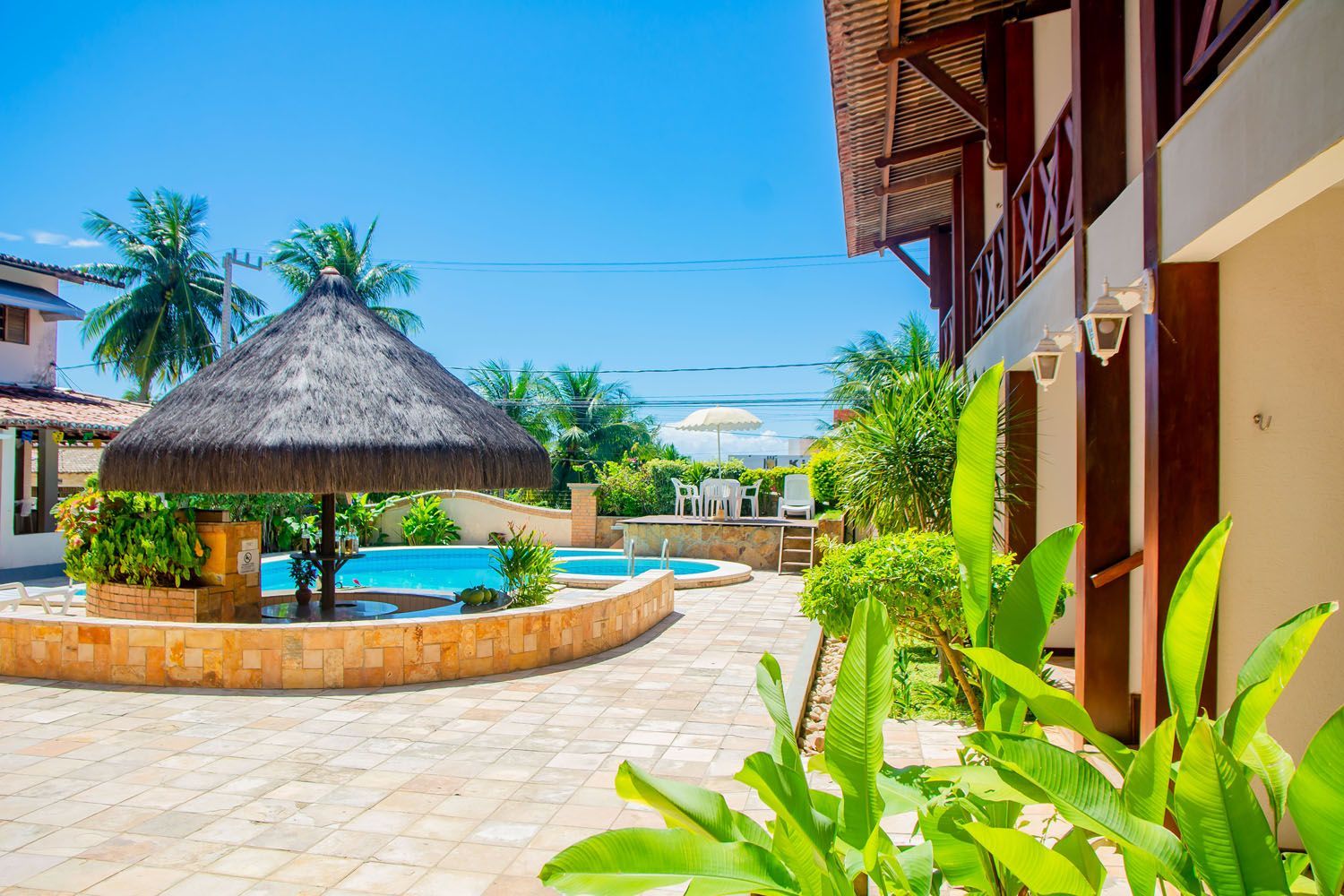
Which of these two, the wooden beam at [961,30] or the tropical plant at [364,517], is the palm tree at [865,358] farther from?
the wooden beam at [961,30]

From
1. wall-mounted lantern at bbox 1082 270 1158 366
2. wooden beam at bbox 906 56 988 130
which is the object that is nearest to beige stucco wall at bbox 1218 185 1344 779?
wall-mounted lantern at bbox 1082 270 1158 366

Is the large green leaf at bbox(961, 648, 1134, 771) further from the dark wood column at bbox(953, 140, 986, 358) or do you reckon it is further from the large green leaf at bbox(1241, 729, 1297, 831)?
the dark wood column at bbox(953, 140, 986, 358)

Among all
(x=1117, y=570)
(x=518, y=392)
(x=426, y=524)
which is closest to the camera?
(x=1117, y=570)

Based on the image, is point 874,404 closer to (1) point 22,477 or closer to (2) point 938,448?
(2) point 938,448

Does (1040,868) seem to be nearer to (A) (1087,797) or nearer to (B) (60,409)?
(A) (1087,797)

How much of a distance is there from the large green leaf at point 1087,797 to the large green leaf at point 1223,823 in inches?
2.8

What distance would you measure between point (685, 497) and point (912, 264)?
7.27 metres

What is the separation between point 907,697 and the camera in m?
6.56

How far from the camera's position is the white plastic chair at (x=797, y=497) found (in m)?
18.0

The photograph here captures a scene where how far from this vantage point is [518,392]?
31.1m

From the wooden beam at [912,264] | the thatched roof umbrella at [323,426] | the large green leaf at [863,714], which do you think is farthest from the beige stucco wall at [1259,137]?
the wooden beam at [912,264]

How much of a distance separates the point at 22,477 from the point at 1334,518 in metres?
21.4

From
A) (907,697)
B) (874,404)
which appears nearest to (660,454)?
(874,404)

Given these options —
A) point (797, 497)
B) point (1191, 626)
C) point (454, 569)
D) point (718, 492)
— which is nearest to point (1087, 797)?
point (1191, 626)
